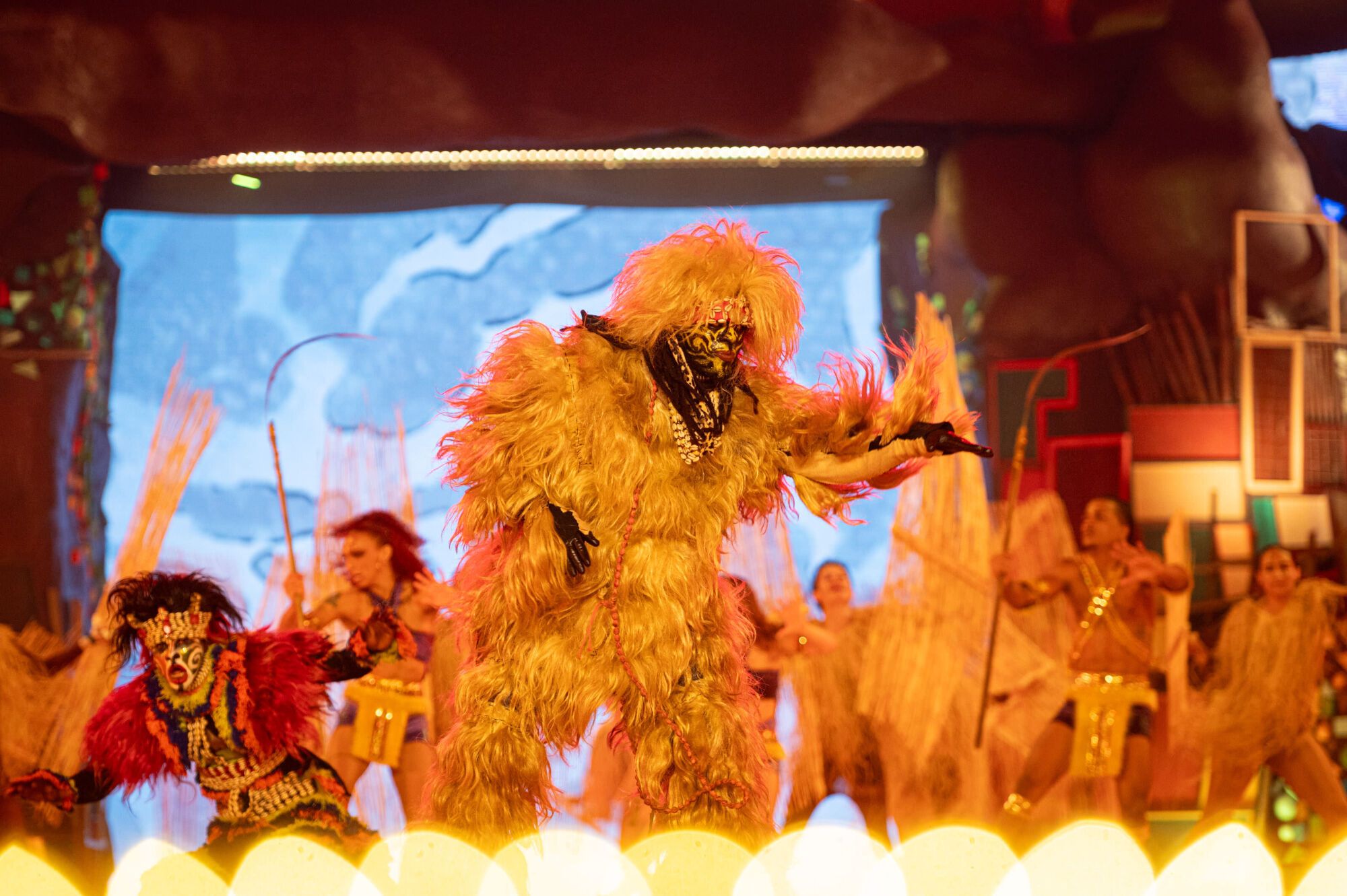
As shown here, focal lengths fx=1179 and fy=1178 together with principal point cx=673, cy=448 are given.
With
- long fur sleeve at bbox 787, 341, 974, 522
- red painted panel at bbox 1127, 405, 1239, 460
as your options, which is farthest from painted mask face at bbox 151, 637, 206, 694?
red painted panel at bbox 1127, 405, 1239, 460

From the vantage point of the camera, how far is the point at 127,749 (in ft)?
9.44

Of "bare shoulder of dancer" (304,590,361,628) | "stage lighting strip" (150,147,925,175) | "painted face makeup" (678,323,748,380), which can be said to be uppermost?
"stage lighting strip" (150,147,925,175)

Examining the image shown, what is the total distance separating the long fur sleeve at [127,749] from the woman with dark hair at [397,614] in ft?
3.96

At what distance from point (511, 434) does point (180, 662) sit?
101cm

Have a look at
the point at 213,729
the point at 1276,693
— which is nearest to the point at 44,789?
the point at 213,729

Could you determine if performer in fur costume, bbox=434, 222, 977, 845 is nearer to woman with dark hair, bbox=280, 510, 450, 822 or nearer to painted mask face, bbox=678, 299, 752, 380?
painted mask face, bbox=678, 299, 752, 380

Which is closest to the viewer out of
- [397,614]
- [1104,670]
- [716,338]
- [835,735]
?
[716,338]

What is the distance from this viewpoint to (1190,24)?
519 centimetres

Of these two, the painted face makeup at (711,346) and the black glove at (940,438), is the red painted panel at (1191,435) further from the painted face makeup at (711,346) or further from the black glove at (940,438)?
the painted face makeup at (711,346)

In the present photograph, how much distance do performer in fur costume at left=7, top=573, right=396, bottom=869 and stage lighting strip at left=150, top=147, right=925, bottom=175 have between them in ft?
9.16

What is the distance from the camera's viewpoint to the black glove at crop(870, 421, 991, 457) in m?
2.68

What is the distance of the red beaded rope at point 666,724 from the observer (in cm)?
264

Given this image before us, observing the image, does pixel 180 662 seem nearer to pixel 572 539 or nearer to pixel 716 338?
pixel 572 539

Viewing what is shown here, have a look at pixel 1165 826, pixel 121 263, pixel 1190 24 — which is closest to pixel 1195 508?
pixel 1165 826
